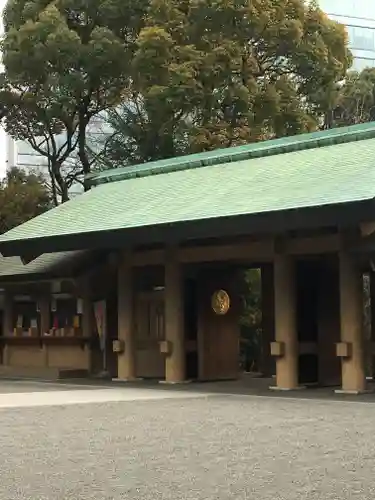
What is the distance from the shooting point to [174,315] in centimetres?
1916

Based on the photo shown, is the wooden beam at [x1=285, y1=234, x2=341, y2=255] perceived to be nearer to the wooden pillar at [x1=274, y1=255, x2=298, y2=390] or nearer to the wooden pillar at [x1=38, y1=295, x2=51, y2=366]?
the wooden pillar at [x1=274, y1=255, x2=298, y2=390]

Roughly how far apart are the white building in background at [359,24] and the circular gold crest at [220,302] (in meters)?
47.2

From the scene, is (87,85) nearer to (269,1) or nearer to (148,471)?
(269,1)

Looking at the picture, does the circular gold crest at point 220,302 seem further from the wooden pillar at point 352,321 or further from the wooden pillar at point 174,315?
the wooden pillar at point 352,321

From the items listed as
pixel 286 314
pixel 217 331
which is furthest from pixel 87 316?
pixel 286 314

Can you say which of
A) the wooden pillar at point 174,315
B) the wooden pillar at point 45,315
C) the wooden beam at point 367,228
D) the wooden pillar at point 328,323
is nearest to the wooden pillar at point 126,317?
the wooden pillar at point 174,315

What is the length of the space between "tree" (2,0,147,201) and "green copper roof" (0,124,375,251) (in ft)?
28.8

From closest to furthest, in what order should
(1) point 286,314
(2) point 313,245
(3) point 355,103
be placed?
(2) point 313,245 → (1) point 286,314 → (3) point 355,103

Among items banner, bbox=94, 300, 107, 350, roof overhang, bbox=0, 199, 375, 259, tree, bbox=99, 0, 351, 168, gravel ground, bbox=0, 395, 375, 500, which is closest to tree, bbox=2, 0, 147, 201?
tree, bbox=99, 0, 351, 168

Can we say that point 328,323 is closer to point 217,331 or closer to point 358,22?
point 217,331

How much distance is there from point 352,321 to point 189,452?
289 inches

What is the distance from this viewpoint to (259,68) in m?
29.3

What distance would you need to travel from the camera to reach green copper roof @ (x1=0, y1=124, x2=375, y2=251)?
15.8 m

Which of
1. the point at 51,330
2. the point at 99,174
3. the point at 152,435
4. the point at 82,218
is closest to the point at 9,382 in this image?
the point at 51,330
